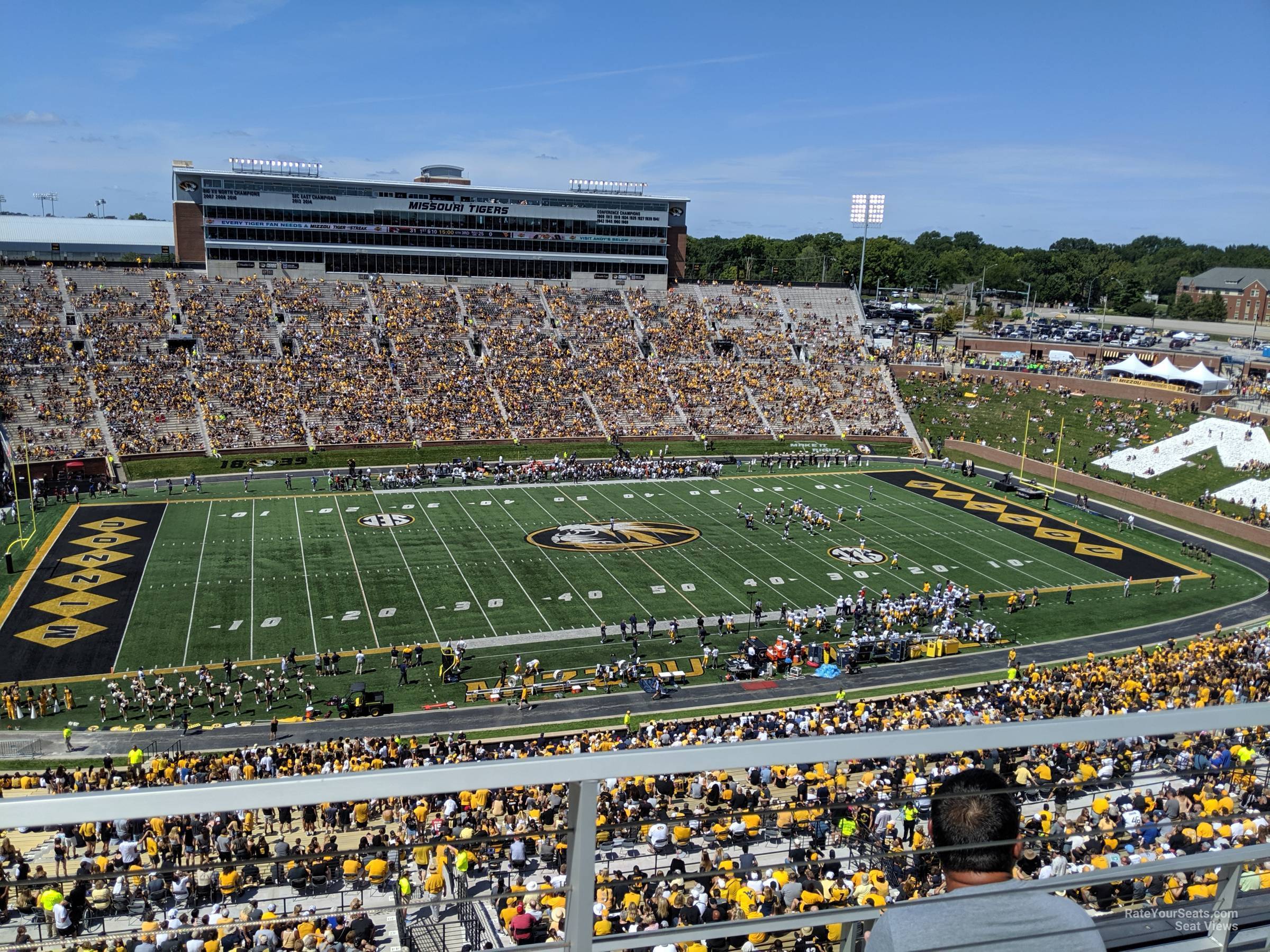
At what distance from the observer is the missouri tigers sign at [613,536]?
3762 cm

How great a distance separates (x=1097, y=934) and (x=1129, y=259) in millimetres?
182101

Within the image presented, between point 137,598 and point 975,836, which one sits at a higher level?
point 975,836

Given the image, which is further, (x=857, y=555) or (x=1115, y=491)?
(x=1115, y=491)

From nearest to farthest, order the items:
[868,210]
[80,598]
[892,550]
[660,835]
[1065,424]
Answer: [660,835] < [80,598] < [892,550] < [1065,424] < [868,210]

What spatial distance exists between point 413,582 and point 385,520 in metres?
7.42

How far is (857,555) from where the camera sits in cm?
3725

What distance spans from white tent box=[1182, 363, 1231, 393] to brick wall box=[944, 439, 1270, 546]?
13722 millimetres

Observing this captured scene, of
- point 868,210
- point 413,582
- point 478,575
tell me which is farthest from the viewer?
point 868,210

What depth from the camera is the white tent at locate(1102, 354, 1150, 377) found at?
2482 inches

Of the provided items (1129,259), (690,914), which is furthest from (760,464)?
(1129,259)

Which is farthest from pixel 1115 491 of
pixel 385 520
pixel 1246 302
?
pixel 1246 302

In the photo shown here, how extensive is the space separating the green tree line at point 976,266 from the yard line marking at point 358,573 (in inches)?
3475

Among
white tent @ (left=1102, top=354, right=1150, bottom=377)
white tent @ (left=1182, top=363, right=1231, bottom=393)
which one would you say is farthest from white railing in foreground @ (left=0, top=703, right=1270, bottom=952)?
white tent @ (left=1102, top=354, right=1150, bottom=377)

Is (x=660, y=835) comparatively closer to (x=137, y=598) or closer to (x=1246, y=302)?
(x=137, y=598)
